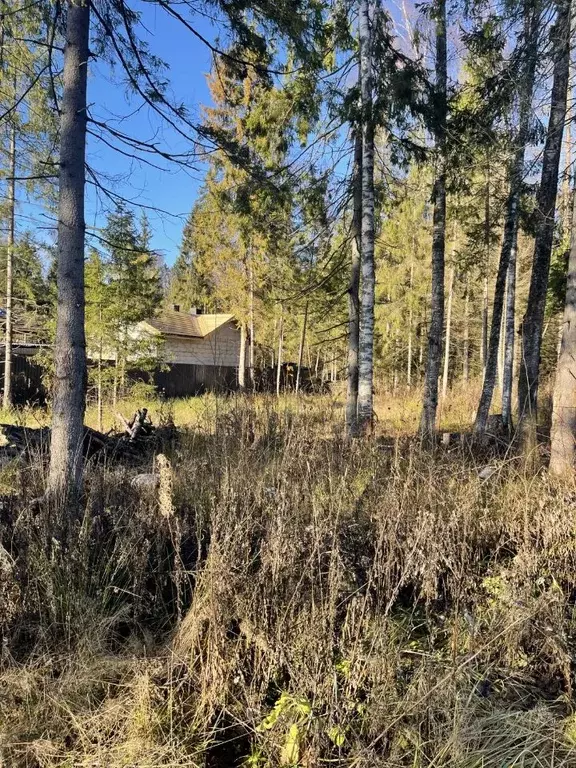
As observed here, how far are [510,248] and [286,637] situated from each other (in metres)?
7.40

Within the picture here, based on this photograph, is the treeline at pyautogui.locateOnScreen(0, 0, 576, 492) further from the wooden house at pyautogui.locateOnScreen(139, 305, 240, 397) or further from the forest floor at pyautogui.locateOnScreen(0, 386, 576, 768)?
the wooden house at pyautogui.locateOnScreen(139, 305, 240, 397)

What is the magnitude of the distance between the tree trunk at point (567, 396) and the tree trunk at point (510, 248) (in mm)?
1781

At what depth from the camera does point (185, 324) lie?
25.8 metres

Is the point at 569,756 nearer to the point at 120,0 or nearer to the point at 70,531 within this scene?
the point at 70,531

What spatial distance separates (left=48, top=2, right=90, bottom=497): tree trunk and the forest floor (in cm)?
37

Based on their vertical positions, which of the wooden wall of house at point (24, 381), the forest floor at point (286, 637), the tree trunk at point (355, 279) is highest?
the tree trunk at point (355, 279)

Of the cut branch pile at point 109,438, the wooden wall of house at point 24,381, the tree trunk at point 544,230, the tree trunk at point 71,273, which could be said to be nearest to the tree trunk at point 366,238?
the tree trunk at point 544,230

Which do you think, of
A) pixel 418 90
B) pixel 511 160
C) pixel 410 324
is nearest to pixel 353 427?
pixel 511 160

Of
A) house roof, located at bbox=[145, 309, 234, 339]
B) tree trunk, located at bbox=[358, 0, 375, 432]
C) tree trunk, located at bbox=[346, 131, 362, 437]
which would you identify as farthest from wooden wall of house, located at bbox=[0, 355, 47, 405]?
tree trunk, located at bbox=[358, 0, 375, 432]

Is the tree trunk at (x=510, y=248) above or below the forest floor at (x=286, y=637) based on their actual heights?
above

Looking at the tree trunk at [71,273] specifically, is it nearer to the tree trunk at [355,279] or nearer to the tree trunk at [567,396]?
the tree trunk at [567,396]

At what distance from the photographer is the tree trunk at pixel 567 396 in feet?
13.0

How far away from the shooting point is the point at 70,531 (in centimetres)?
245

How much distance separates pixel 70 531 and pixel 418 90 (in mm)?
6935
